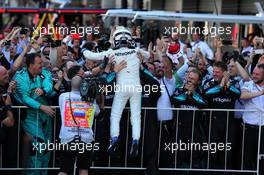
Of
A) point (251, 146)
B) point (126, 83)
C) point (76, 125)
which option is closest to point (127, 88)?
point (126, 83)

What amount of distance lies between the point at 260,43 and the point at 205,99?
152 inches

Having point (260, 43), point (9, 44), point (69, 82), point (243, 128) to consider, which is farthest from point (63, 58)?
point (260, 43)

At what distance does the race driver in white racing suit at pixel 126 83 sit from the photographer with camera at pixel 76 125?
74 centimetres

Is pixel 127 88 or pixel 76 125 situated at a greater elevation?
pixel 127 88

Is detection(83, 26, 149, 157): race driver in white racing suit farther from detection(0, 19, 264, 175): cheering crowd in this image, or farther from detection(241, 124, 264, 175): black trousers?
detection(241, 124, 264, 175): black trousers

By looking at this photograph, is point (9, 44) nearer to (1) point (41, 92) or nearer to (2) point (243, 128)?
(1) point (41, 92)

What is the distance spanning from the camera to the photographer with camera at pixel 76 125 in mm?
8828

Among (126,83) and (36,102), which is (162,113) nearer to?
(126,83)

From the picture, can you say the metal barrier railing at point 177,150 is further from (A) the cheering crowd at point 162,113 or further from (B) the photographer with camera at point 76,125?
(B) the photographer with camera at point 76,125

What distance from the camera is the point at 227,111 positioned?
999 cm

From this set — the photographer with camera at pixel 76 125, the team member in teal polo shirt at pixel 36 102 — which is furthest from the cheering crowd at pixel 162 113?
the photographer with camera at pixel 76 125

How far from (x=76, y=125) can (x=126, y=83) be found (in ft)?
3.40

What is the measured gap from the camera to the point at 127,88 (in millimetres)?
9484

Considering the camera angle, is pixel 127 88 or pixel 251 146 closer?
pixel 127 88
